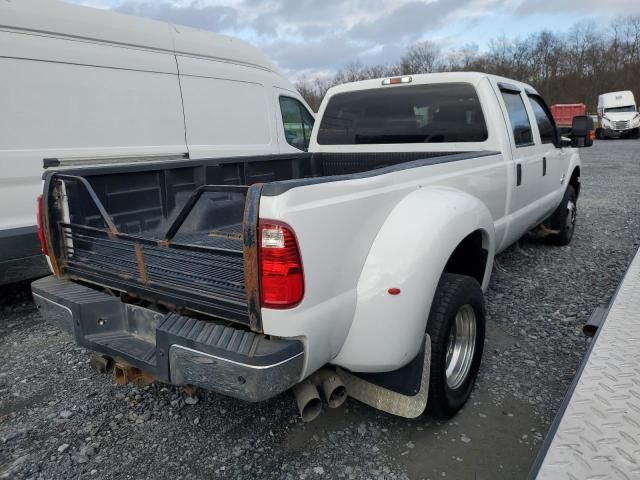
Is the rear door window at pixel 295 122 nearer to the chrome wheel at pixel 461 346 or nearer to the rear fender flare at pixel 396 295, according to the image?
the chrome wheel at pixel 461 346

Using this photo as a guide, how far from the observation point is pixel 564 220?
553cm

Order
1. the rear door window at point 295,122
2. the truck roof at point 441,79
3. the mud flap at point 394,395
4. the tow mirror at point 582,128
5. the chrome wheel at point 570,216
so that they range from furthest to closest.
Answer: the rear door window at point 295,122
the chrome wheel at point 570,216
the tow mirror at point 582,128
the truck roof at point 441,79
the mud flap at point 394,395

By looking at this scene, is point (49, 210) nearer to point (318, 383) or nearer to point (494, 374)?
point (318, 383)

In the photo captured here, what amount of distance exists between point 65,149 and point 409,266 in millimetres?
3622

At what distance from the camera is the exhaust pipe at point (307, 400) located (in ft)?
6.81

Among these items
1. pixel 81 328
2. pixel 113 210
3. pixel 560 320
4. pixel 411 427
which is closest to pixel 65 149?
pixel 113 210

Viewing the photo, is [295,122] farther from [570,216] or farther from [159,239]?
[159,239]

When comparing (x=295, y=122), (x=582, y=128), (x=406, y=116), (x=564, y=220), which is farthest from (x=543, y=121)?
(x=295, y=122)

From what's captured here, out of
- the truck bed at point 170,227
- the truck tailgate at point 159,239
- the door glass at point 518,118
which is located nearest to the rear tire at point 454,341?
the truck bed at point 170,227

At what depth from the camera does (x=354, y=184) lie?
6.64ft

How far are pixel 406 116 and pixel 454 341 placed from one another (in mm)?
2101

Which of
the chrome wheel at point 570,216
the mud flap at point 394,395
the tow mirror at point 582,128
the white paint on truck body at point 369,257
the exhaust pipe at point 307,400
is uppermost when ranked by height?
the tow mirror at point 582,128

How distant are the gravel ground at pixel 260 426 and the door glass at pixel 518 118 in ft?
4.85

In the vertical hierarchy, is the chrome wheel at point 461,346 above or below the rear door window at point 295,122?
below
